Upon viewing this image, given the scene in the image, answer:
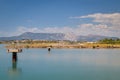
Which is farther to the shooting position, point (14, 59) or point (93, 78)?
point (14, 59)

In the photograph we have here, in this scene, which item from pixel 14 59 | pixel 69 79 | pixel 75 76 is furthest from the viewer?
pixel 14 59

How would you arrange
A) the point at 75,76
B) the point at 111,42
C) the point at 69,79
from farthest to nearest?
the point at 111,42 < the point at 75,76 < the point at 69,79

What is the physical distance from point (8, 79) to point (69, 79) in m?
7.25

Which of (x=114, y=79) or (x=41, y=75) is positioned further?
(x=41, y=75)

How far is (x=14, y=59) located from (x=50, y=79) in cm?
1825

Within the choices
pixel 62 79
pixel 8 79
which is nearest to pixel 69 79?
pixel 62 79

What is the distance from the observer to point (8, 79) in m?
32.5

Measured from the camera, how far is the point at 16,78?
110ft

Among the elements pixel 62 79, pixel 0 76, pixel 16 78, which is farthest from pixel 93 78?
pixel 0 76

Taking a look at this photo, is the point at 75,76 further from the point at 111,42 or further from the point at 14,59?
the point at 111,42

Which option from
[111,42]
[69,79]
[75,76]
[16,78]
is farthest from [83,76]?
[111,42]

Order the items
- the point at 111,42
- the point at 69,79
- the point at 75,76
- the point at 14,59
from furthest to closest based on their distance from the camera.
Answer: the point at 111,42 → the point at 14,59 → the point at 75,76 → the point at 69,79

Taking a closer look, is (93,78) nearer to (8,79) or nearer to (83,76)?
(83,76)

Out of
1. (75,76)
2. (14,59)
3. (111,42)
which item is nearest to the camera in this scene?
(75,76)
